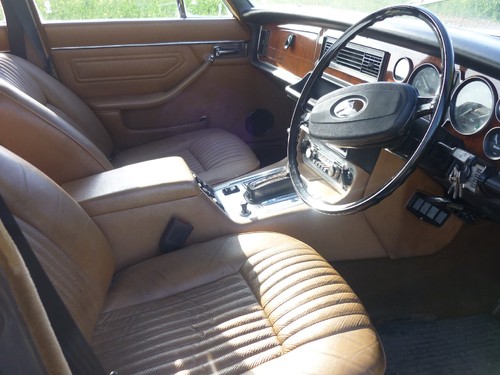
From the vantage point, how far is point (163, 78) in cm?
242

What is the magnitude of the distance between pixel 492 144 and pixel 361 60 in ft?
1.93

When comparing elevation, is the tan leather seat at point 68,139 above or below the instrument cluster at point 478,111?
below

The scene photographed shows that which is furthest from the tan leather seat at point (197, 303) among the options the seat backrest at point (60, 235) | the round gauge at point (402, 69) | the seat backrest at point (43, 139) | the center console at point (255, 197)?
the round gauge at point (402, 69)

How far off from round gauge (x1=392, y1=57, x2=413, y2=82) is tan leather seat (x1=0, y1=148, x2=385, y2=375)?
556mm

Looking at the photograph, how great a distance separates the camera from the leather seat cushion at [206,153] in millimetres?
1879

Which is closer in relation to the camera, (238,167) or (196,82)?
(238,167)

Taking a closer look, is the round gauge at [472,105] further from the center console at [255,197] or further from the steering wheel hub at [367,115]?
the center console at [255,197]

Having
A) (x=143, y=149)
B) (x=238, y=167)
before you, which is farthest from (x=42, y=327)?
(x=143, y=149)

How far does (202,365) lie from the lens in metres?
0.94

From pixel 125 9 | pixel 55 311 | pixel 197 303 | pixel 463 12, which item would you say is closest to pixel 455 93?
pixel 463 12

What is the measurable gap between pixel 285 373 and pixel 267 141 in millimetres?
1893

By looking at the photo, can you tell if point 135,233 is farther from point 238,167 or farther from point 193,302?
point 238,167

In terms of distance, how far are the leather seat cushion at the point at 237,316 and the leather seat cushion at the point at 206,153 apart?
65cm

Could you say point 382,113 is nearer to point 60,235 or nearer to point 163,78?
point 60,235
